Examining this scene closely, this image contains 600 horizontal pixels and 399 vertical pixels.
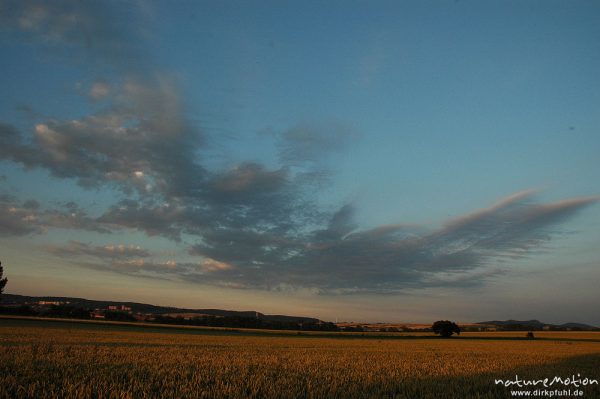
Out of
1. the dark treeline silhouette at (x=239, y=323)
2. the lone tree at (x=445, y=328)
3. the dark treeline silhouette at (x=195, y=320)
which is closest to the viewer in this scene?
the lone tree at (x=445, y=328)

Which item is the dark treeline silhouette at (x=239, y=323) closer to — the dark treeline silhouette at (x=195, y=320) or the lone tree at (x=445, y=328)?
the dark treeline silhouette at (x=195, y=320)

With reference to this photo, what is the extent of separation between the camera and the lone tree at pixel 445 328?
9206 cm

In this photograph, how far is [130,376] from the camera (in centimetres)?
1092

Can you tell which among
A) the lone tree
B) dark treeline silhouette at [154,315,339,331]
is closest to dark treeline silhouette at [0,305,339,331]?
dark treeline silhouette at [154,315,339,331]

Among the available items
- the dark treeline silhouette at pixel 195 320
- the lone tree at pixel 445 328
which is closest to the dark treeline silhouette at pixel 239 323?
the dark treeline silhouette at pixel 195 320

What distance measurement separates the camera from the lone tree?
92.1 meters

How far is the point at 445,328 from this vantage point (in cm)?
9269

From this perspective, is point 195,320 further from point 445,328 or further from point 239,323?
point 445,328

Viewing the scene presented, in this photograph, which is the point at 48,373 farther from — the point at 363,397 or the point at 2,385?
the point at 363,397

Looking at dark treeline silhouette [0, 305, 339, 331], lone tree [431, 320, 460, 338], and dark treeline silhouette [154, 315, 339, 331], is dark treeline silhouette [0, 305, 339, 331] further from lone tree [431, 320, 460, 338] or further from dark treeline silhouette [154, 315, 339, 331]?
lone tree [431, 320, 460, 338]

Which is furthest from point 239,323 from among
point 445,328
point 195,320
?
point 445,328

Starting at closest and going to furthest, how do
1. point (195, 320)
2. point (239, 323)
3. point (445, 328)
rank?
point (445, 328), point (195, 320), point (239, 323)

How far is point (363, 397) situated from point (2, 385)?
25.6 ft

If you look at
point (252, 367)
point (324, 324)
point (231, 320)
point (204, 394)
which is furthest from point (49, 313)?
point (204, 394)
